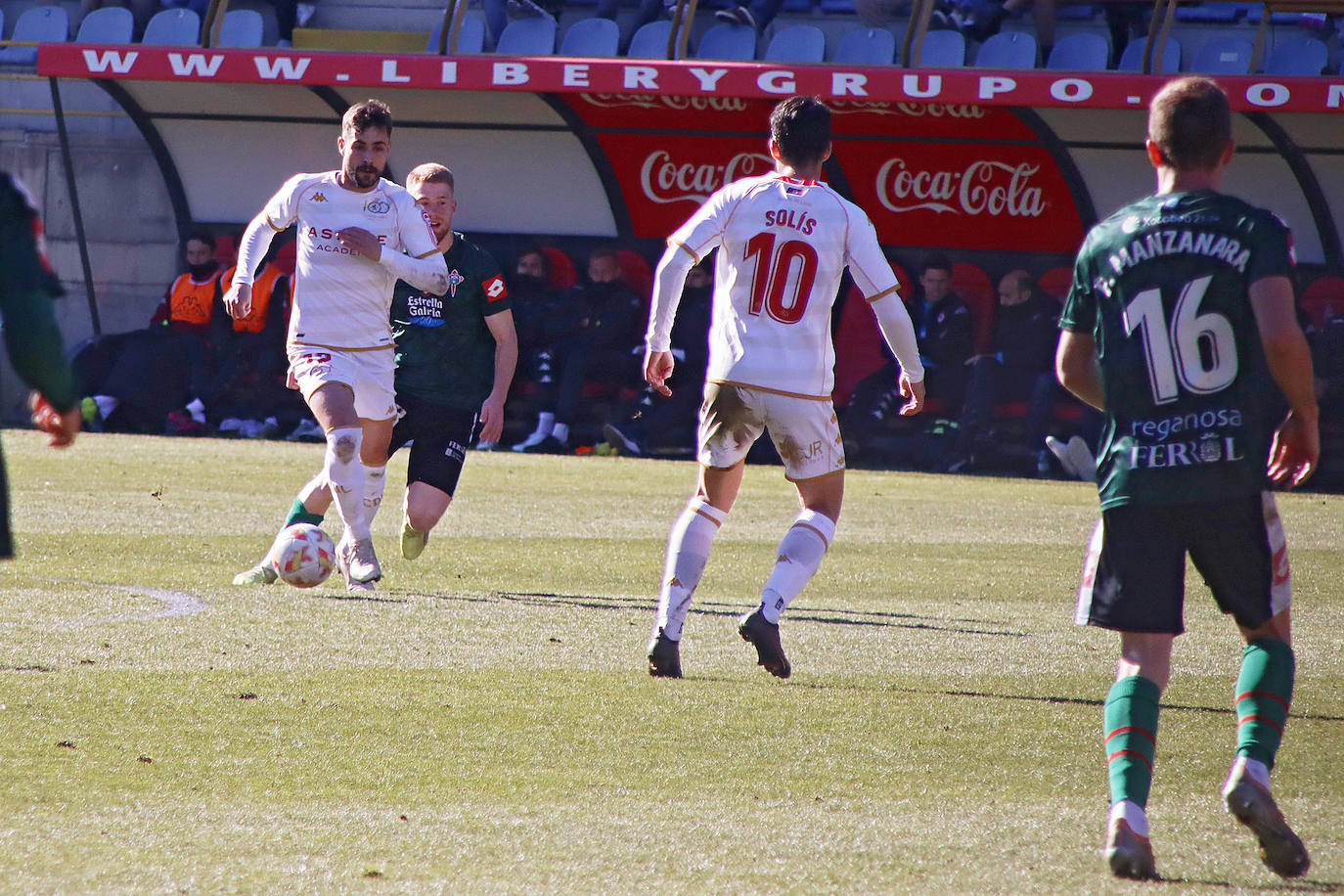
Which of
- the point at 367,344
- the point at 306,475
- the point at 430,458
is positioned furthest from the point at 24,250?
the point at 306,475

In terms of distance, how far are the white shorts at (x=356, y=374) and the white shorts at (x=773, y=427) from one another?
2.28 metres

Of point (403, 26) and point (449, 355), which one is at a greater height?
point (403, 26)

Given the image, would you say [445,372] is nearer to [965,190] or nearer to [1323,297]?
[965,190]

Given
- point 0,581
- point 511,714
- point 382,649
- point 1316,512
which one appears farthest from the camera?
point 1316,512

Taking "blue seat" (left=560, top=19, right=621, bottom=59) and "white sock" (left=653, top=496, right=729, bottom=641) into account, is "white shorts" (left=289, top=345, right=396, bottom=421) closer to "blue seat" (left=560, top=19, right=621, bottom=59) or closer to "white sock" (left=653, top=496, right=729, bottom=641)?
"white sock" (left=653, top=496, right=729, bottom=641)

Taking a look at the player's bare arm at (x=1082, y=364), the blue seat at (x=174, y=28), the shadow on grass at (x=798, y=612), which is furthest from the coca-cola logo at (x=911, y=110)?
the player's bare arm at (x=1082, y=364)

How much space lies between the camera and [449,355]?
8.22m

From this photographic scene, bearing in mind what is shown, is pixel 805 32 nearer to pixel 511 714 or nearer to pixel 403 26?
pixel 403 26

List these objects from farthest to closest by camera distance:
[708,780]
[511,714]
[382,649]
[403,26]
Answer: [403,26] → [382,649] → [511,714] → [708,780]

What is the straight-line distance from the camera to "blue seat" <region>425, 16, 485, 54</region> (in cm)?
1789

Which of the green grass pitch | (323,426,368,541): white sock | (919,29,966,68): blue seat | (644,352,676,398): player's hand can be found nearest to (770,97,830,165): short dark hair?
(644,352,676,398): player's hand

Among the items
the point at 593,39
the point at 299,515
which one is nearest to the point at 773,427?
the point at 299,515

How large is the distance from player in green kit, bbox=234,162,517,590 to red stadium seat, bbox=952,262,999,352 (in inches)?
383

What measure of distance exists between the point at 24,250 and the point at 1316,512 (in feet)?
39.1
